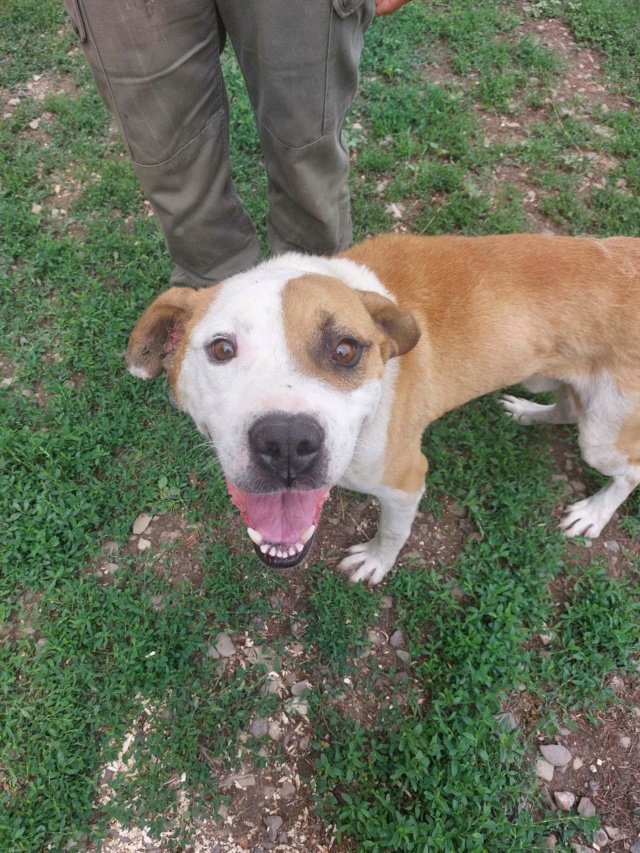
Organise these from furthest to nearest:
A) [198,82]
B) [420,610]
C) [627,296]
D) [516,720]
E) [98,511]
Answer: [98,511] → [420,610] → [516,720] → [198,82] → [627,296]

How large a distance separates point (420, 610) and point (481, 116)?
4858mm

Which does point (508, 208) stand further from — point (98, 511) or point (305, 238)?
point (98, 511)

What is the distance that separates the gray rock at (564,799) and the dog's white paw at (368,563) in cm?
144

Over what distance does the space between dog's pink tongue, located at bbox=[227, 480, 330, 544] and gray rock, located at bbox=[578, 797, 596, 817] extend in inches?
86.0

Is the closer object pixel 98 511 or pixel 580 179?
pixel 98 511

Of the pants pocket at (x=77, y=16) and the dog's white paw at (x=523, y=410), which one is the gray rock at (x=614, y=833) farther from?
the pants pocket at (x=77, y=16)

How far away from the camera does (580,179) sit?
200 inches

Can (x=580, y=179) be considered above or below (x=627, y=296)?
below

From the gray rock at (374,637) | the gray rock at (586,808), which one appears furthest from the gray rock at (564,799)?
the gray rock at (374,637)

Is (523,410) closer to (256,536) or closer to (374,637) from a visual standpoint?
(374,637)

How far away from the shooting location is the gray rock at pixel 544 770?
2.90m

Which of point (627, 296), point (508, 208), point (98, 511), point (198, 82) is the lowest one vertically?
point (98, 511)

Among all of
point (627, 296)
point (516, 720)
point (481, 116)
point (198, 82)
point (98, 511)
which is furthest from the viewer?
point (481, 116)

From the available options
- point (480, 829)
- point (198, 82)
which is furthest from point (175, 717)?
point (198, 82)
